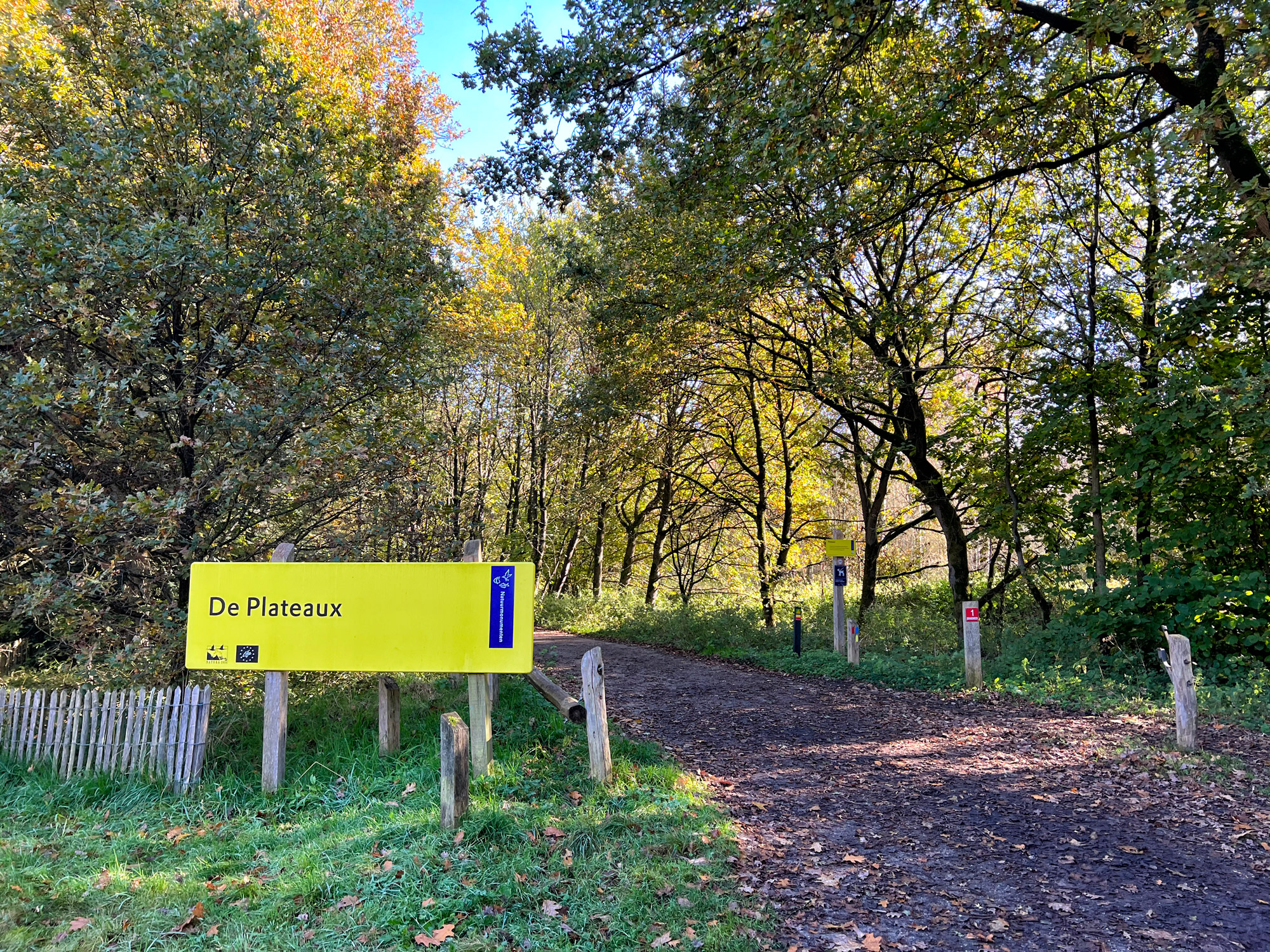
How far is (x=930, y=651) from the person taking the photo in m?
12.0

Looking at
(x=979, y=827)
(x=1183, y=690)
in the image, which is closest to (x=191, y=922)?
(x=979, y=827)

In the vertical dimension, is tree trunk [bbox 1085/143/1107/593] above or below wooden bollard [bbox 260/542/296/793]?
above

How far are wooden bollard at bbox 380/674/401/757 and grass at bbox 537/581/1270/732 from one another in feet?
23.3

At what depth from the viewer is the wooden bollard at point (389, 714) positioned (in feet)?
20.9

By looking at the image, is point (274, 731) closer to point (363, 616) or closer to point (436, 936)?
point (363, 616)

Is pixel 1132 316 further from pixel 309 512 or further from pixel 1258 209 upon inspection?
pixel 309 512

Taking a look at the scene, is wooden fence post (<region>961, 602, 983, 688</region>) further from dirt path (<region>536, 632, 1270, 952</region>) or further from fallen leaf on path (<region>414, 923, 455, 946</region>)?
fallen leaf on path (<region>414, 923, 455, 946</region>)

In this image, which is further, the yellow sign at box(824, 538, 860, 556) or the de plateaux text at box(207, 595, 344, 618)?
the yellow sign at box(824, 538, 860, 556)

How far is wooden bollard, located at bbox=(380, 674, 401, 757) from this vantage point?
20.9 feet

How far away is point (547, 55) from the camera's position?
759 centimetres

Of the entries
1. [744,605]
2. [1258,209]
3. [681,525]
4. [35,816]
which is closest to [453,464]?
[681,525]

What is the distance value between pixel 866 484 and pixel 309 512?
13.0 metres

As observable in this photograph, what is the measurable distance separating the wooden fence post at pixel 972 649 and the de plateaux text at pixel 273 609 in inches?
319

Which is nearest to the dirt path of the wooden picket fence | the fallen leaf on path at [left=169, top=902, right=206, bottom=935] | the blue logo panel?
the blue logo panel
